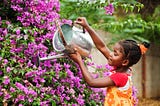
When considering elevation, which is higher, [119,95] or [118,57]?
[118,57]

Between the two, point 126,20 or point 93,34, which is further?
point 126,20

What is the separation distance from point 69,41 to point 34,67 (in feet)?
1.17

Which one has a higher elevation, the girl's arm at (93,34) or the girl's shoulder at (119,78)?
the girl's arm at (93,34)

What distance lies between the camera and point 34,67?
3.32 meters

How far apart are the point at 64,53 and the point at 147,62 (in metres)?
6.21

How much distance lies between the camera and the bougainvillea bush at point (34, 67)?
10.5ft

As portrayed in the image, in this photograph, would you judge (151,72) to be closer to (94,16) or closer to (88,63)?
(94,16)

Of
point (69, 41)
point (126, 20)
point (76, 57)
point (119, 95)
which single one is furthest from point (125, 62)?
point (126, 20)

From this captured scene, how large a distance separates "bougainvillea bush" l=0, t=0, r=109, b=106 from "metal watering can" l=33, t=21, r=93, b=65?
0.13 meters

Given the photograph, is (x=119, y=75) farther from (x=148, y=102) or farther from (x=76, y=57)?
(x=148, y=102)

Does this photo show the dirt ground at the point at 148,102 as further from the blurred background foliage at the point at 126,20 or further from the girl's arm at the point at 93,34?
the girl's arm at the point at 93,34

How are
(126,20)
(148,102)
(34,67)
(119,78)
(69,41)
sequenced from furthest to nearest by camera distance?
(148,102)
(126,20)
(34,67)
(69,41)
(119,78)

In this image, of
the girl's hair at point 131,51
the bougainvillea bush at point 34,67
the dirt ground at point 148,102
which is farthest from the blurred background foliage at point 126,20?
the girl's hair at point 131,51

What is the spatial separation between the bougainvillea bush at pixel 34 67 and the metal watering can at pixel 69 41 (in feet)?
0.42
